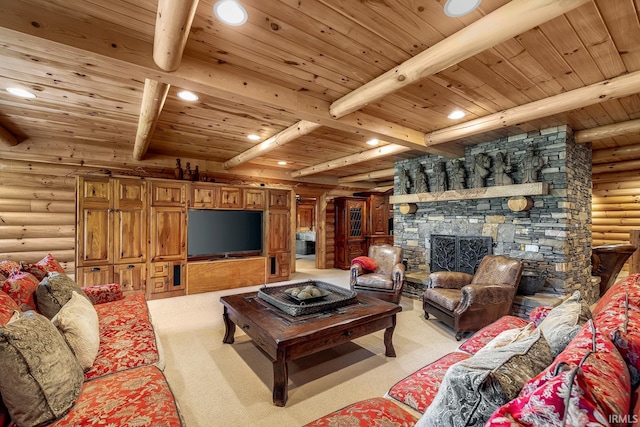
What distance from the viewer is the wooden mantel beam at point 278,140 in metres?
3.41

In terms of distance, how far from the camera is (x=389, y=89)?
2.25 m

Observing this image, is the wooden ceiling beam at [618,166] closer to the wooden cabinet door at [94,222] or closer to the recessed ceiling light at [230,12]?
the recessed ceiling light at [230,12]

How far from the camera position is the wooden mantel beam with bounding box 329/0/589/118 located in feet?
4.73

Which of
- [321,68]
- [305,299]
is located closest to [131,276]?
[305,299]

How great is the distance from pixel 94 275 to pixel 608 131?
714 centimetres

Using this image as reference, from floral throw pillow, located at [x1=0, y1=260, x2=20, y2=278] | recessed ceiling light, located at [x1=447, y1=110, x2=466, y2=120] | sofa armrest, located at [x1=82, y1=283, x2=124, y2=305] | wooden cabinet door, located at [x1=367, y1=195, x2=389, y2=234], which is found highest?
recessed ceiling light, located at [x1=447, y1=110, x2=466, y2=120]

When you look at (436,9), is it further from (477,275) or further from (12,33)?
(477,275)

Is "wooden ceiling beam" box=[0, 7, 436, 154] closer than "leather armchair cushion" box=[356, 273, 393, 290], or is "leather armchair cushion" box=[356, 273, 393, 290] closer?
"wooden ceiling beam" box=[0, 7, 436, 154]

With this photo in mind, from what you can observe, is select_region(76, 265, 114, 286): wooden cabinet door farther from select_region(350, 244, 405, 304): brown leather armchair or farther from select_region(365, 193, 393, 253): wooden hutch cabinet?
select_region(365, 193, 393, 253): wooden hutch cabinet

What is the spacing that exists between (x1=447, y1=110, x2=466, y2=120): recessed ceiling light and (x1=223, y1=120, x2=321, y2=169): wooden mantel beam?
148 cm

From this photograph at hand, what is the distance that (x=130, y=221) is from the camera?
14.9 feet

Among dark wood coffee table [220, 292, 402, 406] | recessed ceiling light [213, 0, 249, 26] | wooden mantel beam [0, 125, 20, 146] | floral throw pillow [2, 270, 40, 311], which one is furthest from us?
wooden mantel beam [0, 125, 20, 146]

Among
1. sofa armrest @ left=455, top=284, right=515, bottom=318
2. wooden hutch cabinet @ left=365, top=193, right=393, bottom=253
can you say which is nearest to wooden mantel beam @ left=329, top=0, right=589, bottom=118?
sofa armrest @ left=455, top=284, right=515, bottom=318

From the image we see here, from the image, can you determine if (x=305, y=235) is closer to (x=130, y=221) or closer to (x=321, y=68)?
(x=130, y=221)
